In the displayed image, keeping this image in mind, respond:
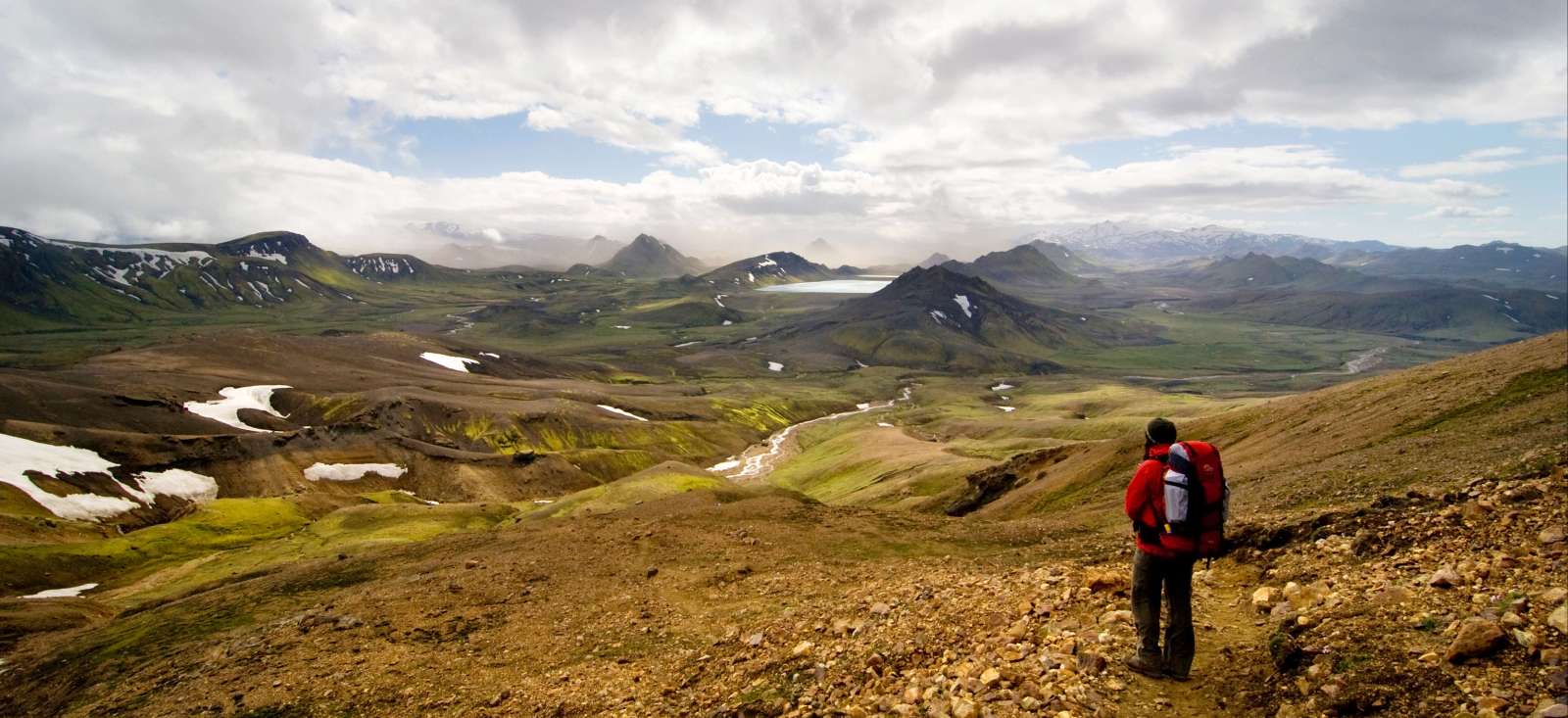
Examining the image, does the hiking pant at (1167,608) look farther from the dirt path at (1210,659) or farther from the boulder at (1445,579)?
the boulder at (1445,579)

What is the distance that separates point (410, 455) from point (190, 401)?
69.7 m

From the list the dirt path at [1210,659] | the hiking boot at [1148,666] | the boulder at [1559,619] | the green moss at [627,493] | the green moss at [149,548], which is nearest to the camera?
the boulder at [1559,619]

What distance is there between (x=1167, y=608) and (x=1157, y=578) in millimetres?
535

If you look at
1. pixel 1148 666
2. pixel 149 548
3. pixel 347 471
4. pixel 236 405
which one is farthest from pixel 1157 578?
pixel 236 405

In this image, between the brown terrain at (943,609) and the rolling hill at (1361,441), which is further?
the rolling hill at (1361,441)

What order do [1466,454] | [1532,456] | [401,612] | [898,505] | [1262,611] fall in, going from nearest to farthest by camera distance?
1. [1262,611]
2. [1532,456]
3. [1466,454]
4. [401,612]
5. [898,505]

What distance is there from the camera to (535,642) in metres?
24.5

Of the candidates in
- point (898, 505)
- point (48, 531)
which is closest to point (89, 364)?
point (48, 531)

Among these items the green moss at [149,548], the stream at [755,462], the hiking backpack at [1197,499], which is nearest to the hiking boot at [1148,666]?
the hiking backpack at [1197,499]

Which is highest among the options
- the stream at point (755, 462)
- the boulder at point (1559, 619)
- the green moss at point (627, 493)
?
the boulder at point (1559, 619)

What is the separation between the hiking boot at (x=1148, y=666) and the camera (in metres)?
12.4

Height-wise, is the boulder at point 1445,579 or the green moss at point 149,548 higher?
the boulder at point 1445,579

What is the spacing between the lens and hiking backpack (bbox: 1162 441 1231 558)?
12.1 meters

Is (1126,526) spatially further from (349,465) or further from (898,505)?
(349,465)
